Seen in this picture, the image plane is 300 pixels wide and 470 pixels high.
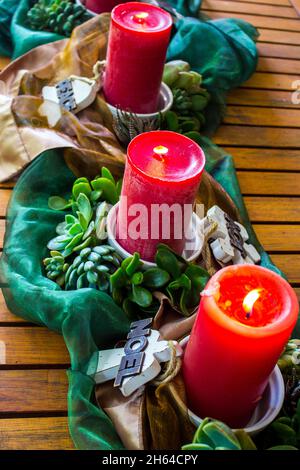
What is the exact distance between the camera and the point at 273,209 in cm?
89

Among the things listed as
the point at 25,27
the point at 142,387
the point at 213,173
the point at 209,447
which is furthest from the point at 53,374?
the point at 25,27

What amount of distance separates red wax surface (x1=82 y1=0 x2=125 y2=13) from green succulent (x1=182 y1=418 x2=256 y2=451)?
792 millimetres

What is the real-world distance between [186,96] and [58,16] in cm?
28

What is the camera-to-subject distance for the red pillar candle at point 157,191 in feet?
2.02

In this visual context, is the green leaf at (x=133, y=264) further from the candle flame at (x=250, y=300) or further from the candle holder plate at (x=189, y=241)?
the candle flame at (x=250, y=300)

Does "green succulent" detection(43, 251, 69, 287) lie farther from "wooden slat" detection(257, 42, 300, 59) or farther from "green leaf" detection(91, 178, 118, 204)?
"wooden slat" detection(257, 42, 300, 59)

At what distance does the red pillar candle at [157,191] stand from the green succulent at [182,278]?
0.07 ft

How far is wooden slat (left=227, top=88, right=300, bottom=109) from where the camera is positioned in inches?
42.5

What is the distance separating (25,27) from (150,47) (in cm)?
34

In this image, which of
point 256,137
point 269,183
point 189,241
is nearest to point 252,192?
point 269,183

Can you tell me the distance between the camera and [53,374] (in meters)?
0.62

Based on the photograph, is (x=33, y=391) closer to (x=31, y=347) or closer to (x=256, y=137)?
(x=31, y=347)
